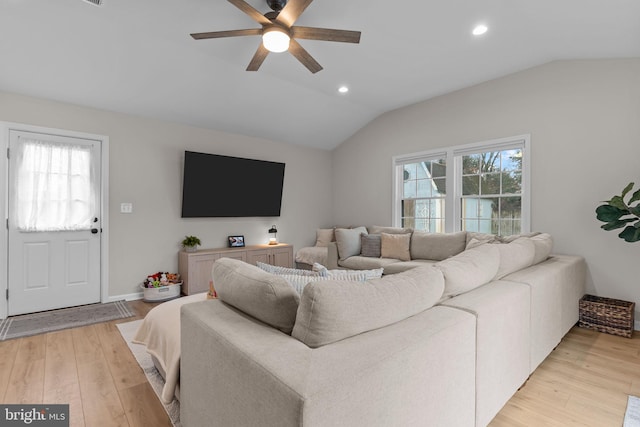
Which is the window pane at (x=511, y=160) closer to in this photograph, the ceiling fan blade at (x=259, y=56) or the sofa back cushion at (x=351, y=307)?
the ceiling fan blade at (x=259, y=56)

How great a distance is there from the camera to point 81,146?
375 cm

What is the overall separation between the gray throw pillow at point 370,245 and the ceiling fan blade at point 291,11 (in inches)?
120

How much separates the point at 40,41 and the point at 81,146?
123cm

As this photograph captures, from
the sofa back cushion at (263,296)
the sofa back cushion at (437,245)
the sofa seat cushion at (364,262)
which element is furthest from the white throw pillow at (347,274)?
the sofa back cushion at (437,245)

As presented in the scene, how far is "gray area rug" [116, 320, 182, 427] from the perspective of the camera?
69.6 inches

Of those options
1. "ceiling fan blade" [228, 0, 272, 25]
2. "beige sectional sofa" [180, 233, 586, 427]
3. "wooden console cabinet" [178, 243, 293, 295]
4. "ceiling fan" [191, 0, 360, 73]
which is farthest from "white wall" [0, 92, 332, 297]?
"beige sectional sofa" [180, 233, 586, 427]

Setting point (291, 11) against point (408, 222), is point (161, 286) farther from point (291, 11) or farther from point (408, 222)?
point (408, 222)

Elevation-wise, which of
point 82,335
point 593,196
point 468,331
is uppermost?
point 593,196

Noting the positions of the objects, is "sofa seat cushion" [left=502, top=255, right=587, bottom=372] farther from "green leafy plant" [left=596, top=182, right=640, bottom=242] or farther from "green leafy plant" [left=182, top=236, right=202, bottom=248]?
"green leafy plant" [left=182, top=236, right=202, bottom=248]

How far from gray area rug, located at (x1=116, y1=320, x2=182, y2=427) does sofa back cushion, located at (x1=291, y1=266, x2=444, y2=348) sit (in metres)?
1.20

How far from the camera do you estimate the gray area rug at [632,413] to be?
1676 mm

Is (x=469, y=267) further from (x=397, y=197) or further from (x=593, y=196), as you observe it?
(x=397, y=197)

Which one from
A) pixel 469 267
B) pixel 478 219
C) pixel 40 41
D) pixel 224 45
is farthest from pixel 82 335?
pixel 478 219

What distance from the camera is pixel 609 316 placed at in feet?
9.50
